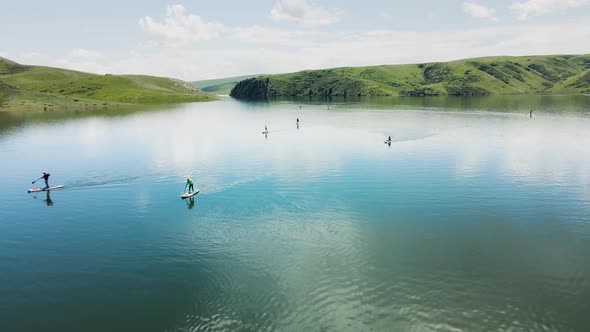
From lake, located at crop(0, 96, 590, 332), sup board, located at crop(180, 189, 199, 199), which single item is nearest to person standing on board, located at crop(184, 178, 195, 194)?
sup board, located at crop(180, 189, 199, 199)

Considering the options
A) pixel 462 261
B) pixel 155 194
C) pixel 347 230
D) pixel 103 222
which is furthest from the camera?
pixel 155 194

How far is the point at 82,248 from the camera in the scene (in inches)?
1620

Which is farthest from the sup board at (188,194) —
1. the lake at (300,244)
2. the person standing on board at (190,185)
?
the lake at (300,244)

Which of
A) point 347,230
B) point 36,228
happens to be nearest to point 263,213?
point 347,230

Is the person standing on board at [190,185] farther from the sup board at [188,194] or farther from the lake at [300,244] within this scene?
the lake at [300,244]

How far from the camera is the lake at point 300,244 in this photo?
95.8 feet

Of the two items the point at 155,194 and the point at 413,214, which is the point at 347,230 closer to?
the point at 413,214

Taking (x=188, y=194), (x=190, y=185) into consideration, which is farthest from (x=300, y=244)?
(x=190, y=185)

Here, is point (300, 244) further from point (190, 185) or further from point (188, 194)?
point (190, 185)

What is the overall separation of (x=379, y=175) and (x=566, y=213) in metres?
29.8

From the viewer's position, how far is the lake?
2920 centimetres

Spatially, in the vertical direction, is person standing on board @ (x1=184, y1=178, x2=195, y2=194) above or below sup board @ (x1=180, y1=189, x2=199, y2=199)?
above

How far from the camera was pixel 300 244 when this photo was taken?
4103 cm

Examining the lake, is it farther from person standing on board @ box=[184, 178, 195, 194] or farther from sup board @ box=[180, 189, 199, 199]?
person standing on board @ box=[184, 178, 195, 194]
